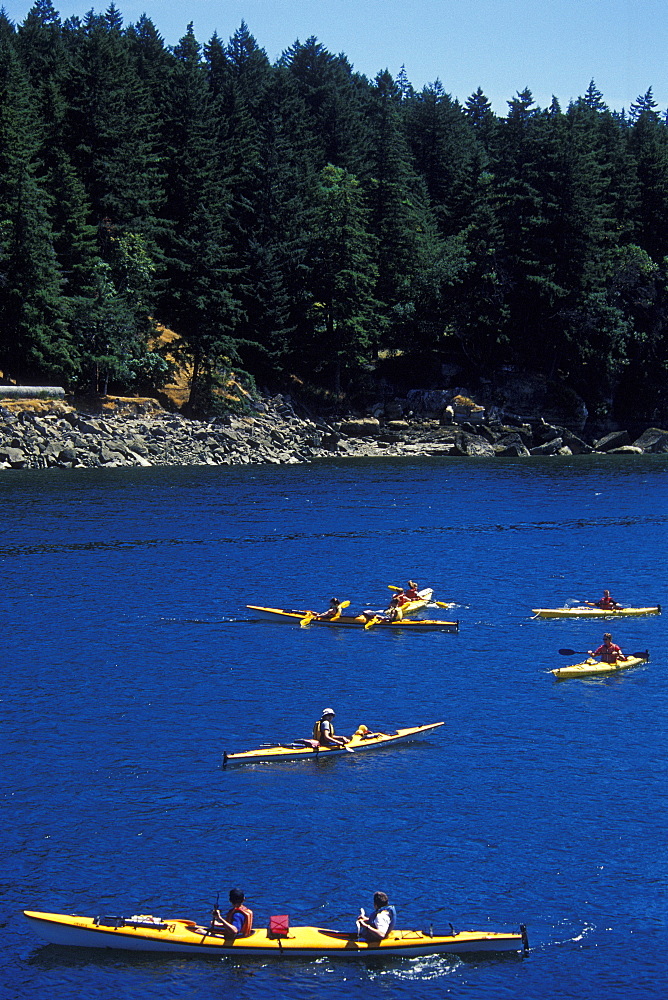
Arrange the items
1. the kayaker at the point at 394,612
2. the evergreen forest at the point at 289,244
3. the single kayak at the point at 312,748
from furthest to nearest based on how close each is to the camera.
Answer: the evergreen forest at the point at 289,244 → the kayaker at the point at 394,612 → the single kayak at the point at 312,748

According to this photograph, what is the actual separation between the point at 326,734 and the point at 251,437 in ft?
282

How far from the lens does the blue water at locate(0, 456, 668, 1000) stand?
2583 cm

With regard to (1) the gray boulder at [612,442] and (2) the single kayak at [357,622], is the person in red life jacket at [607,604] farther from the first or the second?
(1) the gray boulder at [612,442]

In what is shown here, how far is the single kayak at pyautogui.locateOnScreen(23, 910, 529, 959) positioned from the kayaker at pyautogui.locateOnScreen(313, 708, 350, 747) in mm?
11212

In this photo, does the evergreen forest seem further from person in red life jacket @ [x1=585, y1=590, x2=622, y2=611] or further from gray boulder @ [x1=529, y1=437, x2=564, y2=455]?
person in red life jacket @ [x1=585, y1=590, x2=622, y2=611]

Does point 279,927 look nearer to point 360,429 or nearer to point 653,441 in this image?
point 360,429

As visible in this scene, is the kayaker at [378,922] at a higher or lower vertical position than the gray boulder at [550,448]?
lower

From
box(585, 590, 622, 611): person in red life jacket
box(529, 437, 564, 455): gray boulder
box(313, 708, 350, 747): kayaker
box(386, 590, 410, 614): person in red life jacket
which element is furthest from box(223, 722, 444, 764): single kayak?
box(529, 437, 564, 455): gray boulder

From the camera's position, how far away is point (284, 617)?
55531 millimetres

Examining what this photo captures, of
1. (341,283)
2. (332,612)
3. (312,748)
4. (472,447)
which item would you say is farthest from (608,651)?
(341,283)

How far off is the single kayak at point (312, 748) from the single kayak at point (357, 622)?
15.6 meters

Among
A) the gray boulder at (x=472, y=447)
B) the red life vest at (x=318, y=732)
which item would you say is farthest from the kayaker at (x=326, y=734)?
the gray boulder at (x=472, y=447)

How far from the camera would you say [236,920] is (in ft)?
83.7

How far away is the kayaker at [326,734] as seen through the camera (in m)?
36.9
